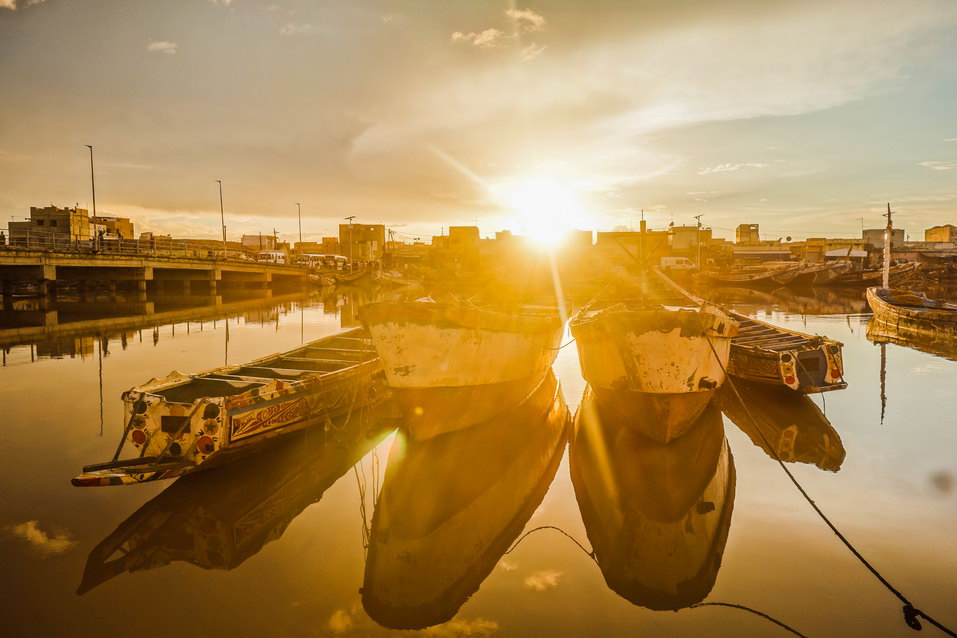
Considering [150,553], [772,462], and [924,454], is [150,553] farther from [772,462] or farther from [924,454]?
[924,454]

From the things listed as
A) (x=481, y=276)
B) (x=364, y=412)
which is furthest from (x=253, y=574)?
(x=481, y=276)

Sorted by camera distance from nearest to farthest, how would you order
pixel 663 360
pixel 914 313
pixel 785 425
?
pixel 663 360 → pixel 785 425 → pixel 914 313

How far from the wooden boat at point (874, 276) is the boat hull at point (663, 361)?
64.0m

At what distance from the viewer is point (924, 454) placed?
33.4ft

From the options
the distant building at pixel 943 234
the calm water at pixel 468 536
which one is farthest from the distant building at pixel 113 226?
the distant building at pixel 943 234

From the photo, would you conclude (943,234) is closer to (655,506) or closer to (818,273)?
(818,273)

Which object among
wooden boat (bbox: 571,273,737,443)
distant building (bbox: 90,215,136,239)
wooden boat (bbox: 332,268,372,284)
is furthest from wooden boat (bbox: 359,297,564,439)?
distant building (bbox: 90,215,136,239)

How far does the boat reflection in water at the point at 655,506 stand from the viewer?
6305 mm

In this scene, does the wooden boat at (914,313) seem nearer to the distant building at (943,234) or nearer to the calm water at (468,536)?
the calm water at (468,536)

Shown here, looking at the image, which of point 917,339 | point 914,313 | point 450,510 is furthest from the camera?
point 914,313

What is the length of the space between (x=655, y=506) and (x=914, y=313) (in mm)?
24680

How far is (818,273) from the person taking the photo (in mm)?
64812

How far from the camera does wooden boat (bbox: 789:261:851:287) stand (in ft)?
210

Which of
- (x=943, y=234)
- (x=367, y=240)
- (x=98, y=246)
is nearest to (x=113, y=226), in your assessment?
(x=98, y=246)
